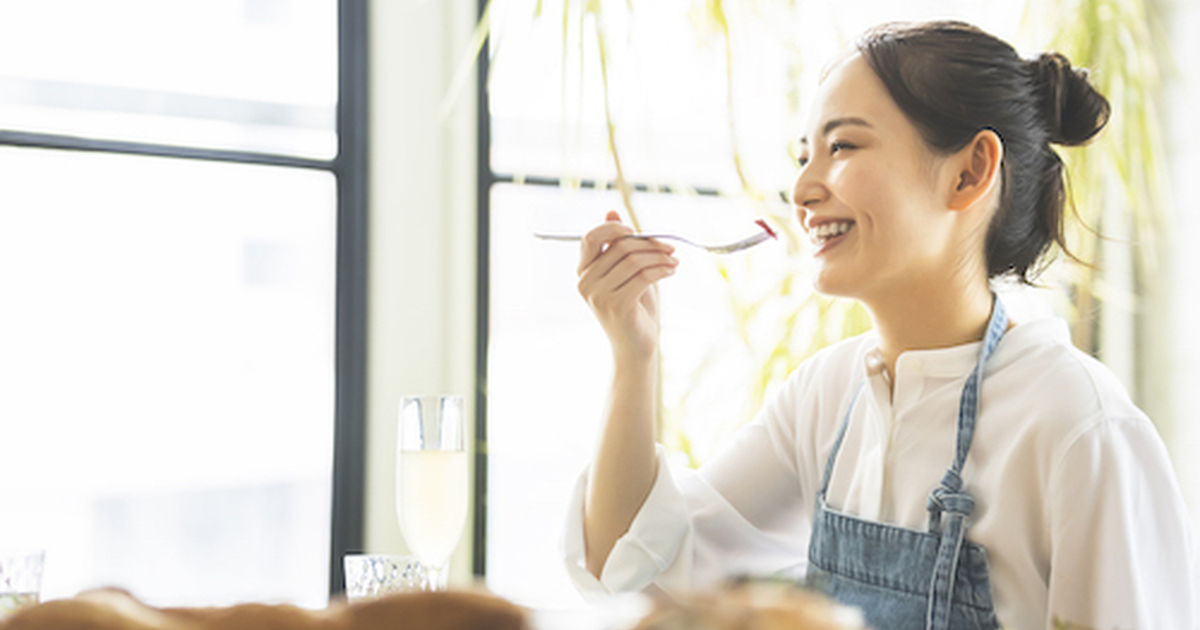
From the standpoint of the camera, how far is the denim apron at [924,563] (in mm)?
1180

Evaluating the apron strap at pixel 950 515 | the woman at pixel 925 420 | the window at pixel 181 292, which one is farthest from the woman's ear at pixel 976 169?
the window at pixel 181 292

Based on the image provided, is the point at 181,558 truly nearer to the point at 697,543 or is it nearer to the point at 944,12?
the point at 697,543

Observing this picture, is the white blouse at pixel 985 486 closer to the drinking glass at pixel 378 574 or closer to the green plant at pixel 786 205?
the drinking glass at pixel 378 574

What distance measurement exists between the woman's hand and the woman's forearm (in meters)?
0.05

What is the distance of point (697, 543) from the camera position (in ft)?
4.75

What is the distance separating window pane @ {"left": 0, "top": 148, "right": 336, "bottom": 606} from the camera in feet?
7.28

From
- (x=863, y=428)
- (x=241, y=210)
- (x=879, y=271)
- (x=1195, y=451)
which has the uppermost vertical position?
(x=241, y=210)

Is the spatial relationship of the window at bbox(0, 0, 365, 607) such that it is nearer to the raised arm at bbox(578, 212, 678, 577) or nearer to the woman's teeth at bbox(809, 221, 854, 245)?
the raised arm at bbox(578, 212, 678, 577)

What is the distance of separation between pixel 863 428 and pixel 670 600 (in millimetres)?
1310

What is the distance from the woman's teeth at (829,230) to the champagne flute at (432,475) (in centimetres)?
51

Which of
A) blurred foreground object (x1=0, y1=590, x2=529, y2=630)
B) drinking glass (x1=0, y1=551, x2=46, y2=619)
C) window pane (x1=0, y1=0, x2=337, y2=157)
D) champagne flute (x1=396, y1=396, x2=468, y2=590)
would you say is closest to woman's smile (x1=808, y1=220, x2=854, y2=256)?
champagne flute (x1=396, y1=396, x2=468, y2=590)

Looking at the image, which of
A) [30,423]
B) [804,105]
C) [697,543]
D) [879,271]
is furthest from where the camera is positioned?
[804,105]

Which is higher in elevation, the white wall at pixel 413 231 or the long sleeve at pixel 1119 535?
the white wall at pixel 413 231

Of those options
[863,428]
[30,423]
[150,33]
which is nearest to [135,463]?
[30,423]
